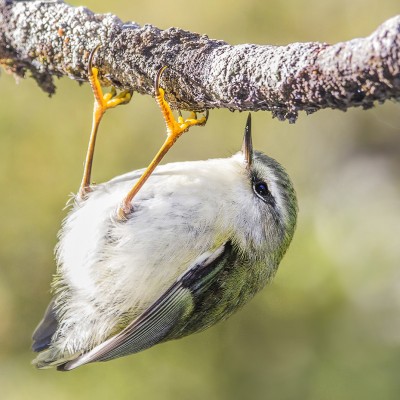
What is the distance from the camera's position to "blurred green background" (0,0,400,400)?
414 centimetres

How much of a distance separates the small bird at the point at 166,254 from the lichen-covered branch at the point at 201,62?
1.64ft

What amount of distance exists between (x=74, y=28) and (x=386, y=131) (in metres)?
2.59

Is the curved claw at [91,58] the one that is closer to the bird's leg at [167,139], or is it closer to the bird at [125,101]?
the bird at [125,101]

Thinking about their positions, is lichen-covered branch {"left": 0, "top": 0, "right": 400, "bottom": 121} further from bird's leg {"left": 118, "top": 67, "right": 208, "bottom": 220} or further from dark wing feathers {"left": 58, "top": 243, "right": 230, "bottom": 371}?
dark wing feathers {"left": 58, "top": 243, "right": 230, "bottom": 371}

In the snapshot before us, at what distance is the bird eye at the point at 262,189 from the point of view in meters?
3.18

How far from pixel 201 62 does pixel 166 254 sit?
872 millimetres

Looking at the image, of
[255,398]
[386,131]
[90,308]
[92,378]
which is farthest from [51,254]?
[386,131]

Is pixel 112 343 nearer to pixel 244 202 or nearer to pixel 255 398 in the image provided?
pixel 244 202

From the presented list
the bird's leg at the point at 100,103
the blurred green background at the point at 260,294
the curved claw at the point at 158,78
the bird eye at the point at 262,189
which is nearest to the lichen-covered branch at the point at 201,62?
the curved claw at the point at 158,78

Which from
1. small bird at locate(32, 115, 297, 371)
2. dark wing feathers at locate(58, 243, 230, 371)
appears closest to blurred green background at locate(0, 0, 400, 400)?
small bird at locate(32, 115, 297, 371)

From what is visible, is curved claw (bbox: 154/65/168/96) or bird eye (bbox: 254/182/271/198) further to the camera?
bird eye (bbox: 254/182/271/198)

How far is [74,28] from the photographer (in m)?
2.90

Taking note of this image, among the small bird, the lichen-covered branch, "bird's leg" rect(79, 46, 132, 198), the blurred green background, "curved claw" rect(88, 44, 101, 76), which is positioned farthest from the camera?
the blurred green background

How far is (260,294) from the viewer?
429 centimetres
